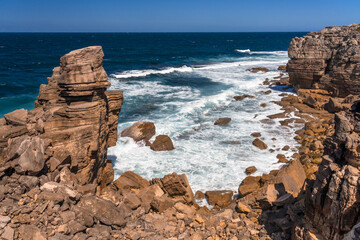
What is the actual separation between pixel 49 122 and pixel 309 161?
50.3 feet

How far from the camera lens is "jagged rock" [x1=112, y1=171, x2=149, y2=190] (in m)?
15.9

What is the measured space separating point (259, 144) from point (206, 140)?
4.24 meters

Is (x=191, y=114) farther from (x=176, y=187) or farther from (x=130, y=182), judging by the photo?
(x=176, y=187)

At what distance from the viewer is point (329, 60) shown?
107 ft

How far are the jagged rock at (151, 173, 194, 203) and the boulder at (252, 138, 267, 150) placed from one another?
882 centimetres

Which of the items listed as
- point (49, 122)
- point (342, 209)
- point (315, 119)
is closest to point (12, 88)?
point (49, 122)

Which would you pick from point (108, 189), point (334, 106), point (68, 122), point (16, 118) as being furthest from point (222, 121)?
Result: point (16, 118)

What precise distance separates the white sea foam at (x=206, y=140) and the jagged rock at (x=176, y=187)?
2224mm

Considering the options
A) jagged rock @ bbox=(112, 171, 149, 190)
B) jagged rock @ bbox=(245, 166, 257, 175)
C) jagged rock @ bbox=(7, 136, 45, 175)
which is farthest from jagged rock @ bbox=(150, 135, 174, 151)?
jagged rock @ bbox=(7, 136, 45, 175)

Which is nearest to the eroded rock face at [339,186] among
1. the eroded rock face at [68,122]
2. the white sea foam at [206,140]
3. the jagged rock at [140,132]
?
the white sea foam at [206,140]

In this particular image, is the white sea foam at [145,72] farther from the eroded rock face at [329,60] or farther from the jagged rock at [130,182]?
the jagged rock at [130,182]

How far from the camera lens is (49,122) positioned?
505 inches

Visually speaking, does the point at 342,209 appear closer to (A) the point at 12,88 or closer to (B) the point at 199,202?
(B) the point at 199,202

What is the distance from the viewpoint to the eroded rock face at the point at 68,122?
1191 centimetres
